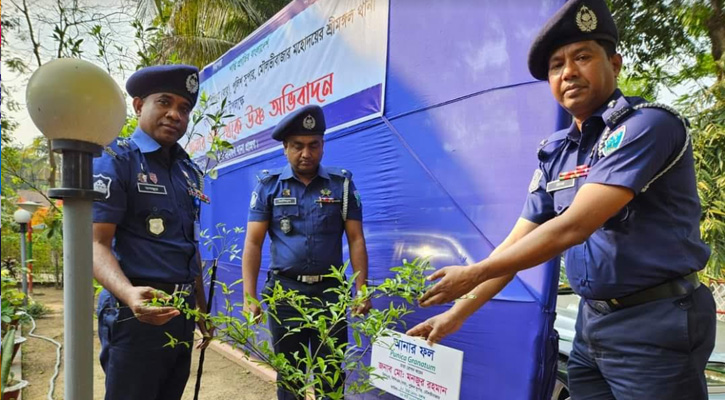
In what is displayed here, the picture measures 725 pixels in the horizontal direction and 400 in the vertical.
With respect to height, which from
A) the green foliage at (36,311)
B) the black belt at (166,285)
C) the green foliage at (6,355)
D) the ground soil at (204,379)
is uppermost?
the black belt at (166,285)

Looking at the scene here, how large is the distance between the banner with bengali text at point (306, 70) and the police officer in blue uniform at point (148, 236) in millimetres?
445

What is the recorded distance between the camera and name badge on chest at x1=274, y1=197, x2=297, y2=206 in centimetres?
241

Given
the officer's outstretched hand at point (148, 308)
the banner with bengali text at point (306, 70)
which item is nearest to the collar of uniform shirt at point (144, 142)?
the banner with bengali text at point (306, 70)

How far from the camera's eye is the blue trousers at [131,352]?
1.60 m

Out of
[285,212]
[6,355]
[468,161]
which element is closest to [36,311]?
[6,355]

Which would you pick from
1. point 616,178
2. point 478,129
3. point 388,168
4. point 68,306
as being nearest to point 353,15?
point 388,168

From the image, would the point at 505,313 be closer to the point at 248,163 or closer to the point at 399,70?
the point at 399,70

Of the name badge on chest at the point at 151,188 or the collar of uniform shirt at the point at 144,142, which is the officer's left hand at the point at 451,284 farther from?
the collar of uniform shirt at the point at 144,142

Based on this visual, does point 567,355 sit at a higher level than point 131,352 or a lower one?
lower

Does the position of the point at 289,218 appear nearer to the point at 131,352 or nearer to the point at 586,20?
the point at 131,352

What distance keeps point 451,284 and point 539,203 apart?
60 centimetres

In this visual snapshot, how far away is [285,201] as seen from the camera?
2.42m

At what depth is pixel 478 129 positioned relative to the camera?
7.14 ft

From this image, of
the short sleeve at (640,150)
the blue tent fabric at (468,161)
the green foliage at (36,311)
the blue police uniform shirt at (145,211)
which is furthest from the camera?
the green foliage at (36,311)
